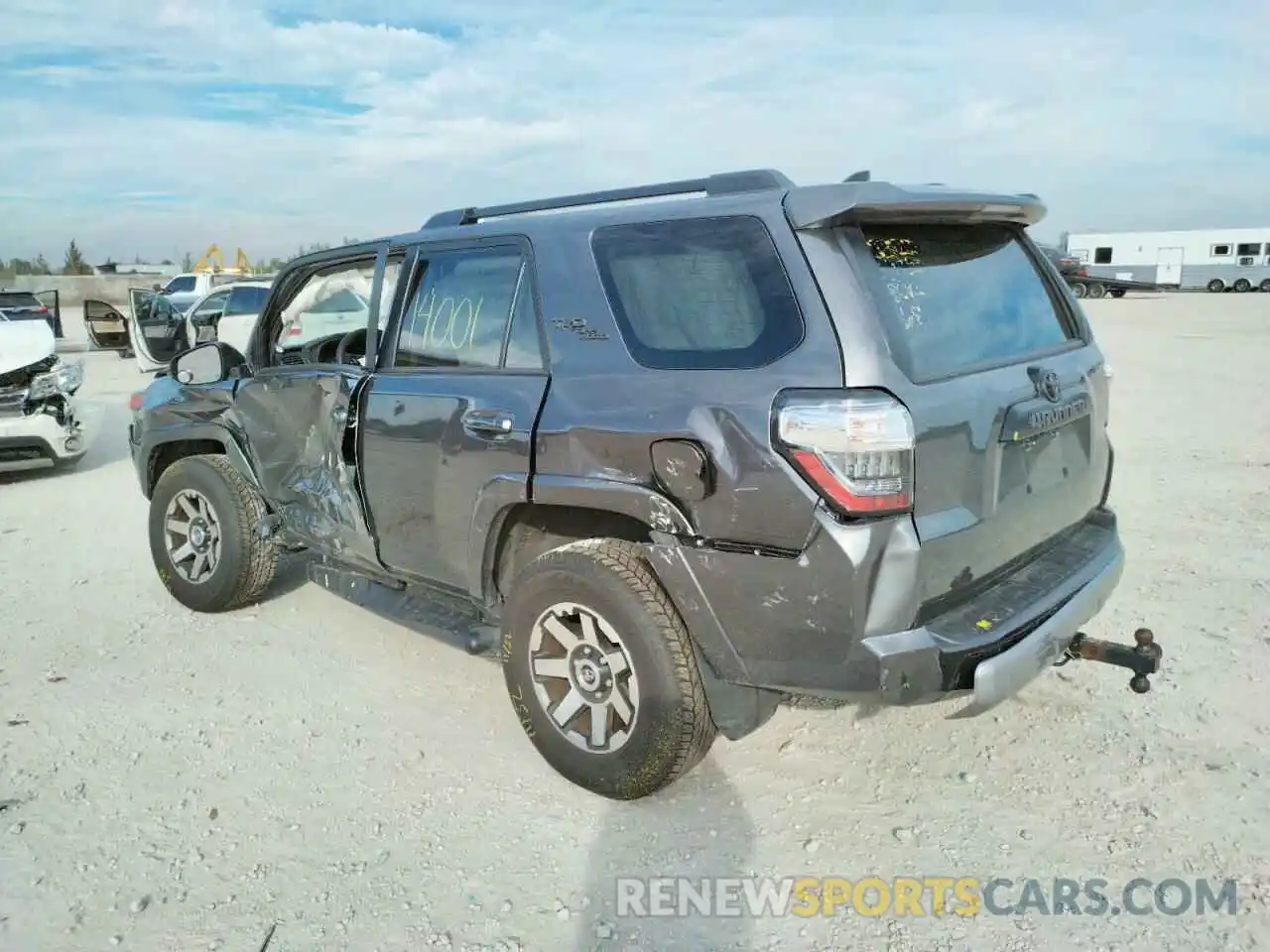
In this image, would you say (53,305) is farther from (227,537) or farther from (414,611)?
(414,611)

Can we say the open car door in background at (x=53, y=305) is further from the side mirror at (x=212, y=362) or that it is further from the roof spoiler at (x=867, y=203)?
the roof spoiler at (x=867, y=203)

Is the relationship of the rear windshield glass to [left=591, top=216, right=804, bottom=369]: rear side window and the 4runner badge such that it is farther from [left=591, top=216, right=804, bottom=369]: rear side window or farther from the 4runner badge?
the 4runner badge

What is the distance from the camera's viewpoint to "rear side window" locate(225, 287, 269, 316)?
14438mm

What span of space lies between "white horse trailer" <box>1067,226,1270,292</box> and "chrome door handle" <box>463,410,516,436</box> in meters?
42.6

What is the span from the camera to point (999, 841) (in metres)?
2.87

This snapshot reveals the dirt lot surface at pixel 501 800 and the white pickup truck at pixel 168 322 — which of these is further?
the white pickup truck at pixel 168 322

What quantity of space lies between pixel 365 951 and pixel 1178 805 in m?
2.54

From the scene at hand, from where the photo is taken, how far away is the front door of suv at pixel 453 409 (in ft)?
10.7

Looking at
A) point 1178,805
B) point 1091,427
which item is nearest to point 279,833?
point 1178,805

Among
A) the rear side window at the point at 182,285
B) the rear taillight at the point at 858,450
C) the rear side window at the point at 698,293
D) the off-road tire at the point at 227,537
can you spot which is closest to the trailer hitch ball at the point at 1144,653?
the rear taillight at the point at 858,450

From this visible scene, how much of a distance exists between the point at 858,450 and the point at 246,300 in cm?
1418

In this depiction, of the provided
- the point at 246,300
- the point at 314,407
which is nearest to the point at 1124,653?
the point at 314,407

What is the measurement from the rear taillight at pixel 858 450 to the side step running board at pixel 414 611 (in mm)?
1460

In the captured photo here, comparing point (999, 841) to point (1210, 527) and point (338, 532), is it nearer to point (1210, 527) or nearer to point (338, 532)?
point (338, 532)
